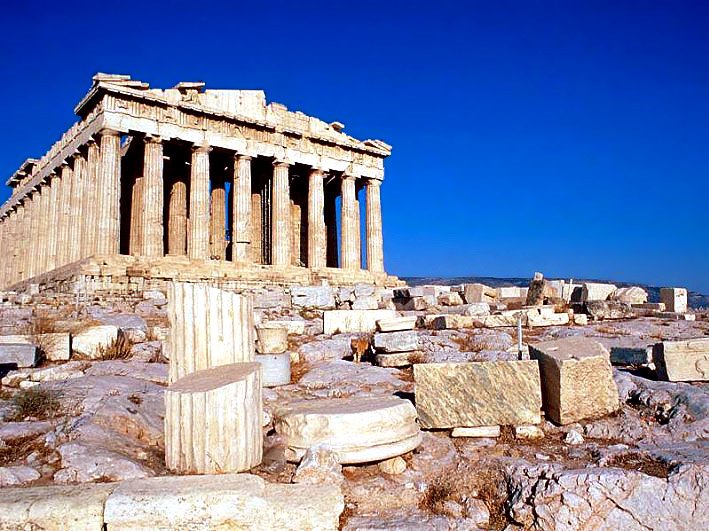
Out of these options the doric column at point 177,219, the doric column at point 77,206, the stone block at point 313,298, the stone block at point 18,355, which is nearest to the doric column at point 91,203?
the doric column at point 77,206

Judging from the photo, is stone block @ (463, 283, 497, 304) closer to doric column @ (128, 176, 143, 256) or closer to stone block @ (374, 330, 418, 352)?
stone block @ (374, 330, 418, 352)

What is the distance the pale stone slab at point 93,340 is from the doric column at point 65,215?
16345 mm

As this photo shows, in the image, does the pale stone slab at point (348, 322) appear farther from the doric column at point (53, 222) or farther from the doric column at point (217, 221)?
the doric column at point (53, 222)

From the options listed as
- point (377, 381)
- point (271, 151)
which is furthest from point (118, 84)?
point (377, 381)

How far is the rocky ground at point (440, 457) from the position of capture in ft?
14.6

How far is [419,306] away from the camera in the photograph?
19.7m

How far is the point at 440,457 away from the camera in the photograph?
5789 millimetres

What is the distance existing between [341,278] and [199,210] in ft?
24.5

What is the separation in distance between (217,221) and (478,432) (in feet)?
83.7

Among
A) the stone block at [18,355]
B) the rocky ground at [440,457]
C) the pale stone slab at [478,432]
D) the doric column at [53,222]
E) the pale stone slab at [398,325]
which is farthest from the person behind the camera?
the doric column at [53,222]

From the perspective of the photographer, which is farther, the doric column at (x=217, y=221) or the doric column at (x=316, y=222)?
the doric column at (x=217, y=221)

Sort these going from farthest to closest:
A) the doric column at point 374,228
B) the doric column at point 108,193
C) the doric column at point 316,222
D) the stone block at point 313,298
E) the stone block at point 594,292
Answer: the doric column at point 374,228, the doric column at point 316,222, the doric column at point 108,193, the stone block at point 594,292, the stone block at point 313,298

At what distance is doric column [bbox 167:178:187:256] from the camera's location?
27875 mm

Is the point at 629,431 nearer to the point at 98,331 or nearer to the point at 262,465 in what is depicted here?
the point at 262,465
